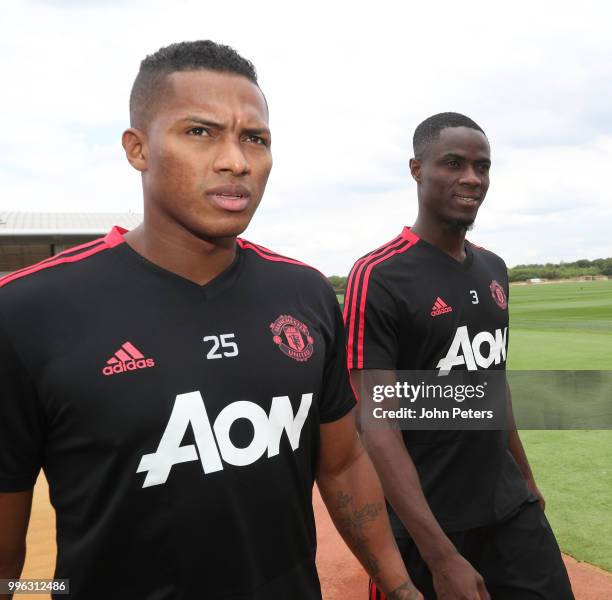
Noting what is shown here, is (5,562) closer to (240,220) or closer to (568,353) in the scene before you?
(240,220)

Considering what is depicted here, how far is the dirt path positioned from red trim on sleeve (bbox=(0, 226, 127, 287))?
10.3 ft

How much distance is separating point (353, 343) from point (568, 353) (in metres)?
15.1

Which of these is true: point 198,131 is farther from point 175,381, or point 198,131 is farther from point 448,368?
point 448,368

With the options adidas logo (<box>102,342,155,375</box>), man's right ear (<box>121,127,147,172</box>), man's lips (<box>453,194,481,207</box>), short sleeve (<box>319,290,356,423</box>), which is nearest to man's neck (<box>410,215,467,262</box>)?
man's lips (<box>453,194,481,207</box>)

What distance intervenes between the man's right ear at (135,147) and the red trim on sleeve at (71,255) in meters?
0.22

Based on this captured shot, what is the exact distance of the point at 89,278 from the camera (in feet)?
5.67

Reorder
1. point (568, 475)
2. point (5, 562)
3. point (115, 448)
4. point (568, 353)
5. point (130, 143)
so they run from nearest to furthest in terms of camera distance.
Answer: point (115, 448)
point (5, 562)
point (130, 143)
point (568, 475)
point (568, 353)

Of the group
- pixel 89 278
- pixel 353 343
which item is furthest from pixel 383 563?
pixel 89 278

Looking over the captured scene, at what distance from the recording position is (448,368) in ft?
9.68

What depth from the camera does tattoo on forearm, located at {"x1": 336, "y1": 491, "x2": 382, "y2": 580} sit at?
7.04 ft

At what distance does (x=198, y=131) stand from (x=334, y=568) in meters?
3.67

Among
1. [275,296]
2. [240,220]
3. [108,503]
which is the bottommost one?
[108,503]

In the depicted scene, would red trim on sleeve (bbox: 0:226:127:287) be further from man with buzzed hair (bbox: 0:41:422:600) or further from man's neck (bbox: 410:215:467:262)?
man's neck (bbox: 410:215:467:262)

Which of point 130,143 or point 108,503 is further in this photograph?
point 130,143
